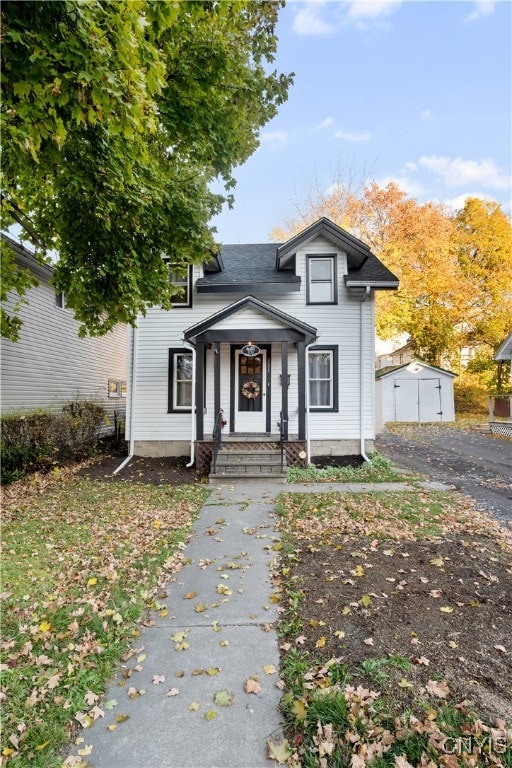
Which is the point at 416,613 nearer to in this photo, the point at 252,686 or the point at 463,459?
the point at 252,686

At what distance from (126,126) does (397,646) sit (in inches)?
194

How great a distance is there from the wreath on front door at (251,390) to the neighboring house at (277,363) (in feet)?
0.10

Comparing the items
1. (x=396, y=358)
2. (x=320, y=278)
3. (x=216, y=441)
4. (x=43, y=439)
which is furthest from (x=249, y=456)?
(x=396, y=358)

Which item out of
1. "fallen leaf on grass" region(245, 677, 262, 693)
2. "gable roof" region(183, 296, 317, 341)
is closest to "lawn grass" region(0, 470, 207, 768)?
"fallen leaf on grass" region(245, 677, 262, 693)

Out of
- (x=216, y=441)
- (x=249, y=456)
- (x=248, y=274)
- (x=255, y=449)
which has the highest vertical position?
(x=248, y=274)

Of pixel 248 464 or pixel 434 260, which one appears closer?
pixel 248 464

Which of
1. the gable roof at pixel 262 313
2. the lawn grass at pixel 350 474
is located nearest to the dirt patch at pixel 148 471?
the lawn grass at pixel 350 474

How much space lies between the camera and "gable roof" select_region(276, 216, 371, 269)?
11242mm

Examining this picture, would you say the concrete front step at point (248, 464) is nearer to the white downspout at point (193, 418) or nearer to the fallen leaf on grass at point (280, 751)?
the white downspout at point (193, 418)

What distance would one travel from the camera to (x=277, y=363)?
463 inches

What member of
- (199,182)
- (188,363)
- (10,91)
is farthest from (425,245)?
(10,91)

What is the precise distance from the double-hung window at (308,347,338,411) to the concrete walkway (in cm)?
712

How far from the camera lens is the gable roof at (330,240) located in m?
11.2

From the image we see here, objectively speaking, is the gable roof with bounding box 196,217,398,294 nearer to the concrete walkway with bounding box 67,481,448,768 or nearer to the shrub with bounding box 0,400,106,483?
the shrub with bounding box 0,400,106,483
